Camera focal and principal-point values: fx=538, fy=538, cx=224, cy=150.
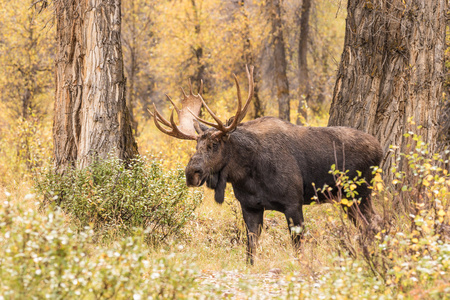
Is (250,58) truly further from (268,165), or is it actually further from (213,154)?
(213,154)

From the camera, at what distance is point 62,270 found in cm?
377

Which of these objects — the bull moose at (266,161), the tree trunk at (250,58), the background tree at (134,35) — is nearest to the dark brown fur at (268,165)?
the bull moose at (266,161)

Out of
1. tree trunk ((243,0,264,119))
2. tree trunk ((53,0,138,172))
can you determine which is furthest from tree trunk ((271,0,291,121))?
tree trunk ((53,0,138,172))

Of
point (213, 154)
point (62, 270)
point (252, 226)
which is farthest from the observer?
point (252, 226)

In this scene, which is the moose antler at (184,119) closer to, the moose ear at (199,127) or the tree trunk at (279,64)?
the moose ear at (199,127)

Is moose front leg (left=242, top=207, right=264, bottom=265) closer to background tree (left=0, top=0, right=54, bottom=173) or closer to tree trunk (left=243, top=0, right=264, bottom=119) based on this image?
background tree (left=0, top=0, right=54, bottom=173)

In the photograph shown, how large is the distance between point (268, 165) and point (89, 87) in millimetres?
2943

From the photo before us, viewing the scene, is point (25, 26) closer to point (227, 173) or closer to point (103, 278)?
point (227, 173)

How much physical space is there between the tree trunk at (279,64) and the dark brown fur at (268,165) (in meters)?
10.9

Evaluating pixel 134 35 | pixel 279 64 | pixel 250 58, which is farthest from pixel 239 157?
pixel 250 58

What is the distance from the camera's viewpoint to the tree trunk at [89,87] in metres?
7.77

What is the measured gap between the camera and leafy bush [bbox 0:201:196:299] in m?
3.62

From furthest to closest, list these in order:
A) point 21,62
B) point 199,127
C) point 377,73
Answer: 1. point 21,62
2. point 377,73
3. point 199,127

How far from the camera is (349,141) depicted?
7367 mm
